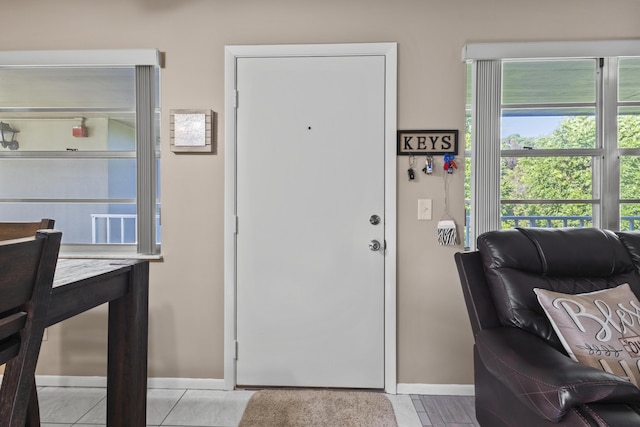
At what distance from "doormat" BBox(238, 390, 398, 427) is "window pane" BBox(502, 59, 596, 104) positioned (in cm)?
200

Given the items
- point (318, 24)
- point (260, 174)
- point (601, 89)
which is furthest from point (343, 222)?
point (601, 89)

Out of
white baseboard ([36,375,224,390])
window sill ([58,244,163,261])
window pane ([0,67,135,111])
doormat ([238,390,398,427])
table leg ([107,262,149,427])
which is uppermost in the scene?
window pane ([0,67,135,111])

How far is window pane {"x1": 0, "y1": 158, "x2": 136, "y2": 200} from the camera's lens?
2320mm

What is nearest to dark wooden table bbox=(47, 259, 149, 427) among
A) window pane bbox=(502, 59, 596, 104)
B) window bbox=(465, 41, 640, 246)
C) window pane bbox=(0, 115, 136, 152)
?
window pane bbox=(0, 115, 136, 152)

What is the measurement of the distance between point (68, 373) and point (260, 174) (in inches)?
69.7

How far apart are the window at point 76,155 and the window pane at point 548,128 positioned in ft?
7.35

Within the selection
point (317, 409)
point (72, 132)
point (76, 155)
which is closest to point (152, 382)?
point (317, 409)

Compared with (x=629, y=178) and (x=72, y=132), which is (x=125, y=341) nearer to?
(x=72, y=132)

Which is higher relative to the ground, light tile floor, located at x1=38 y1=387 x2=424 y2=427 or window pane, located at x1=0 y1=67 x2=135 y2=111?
window pane, located at x1=0 y1=67 x2=135 y2=111

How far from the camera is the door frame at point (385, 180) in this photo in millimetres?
2166

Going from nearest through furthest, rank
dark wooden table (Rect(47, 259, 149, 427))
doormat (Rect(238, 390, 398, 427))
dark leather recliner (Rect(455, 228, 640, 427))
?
1. dark leather recliner (Rect(455, 228, 640, 427))
2. dark wooden table (Rect(47, 259, 149, 427))
3. doormat (Rect(238, 390, 398, 427))

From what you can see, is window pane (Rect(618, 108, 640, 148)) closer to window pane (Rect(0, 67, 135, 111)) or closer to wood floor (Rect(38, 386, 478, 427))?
wood floor (Rect(38, 386, 478, 427))

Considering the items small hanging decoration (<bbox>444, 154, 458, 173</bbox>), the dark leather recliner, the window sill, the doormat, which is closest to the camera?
the dark leather recliner

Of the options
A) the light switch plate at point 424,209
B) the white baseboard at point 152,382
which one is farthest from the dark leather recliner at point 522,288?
the white baseboard at point 152,382
